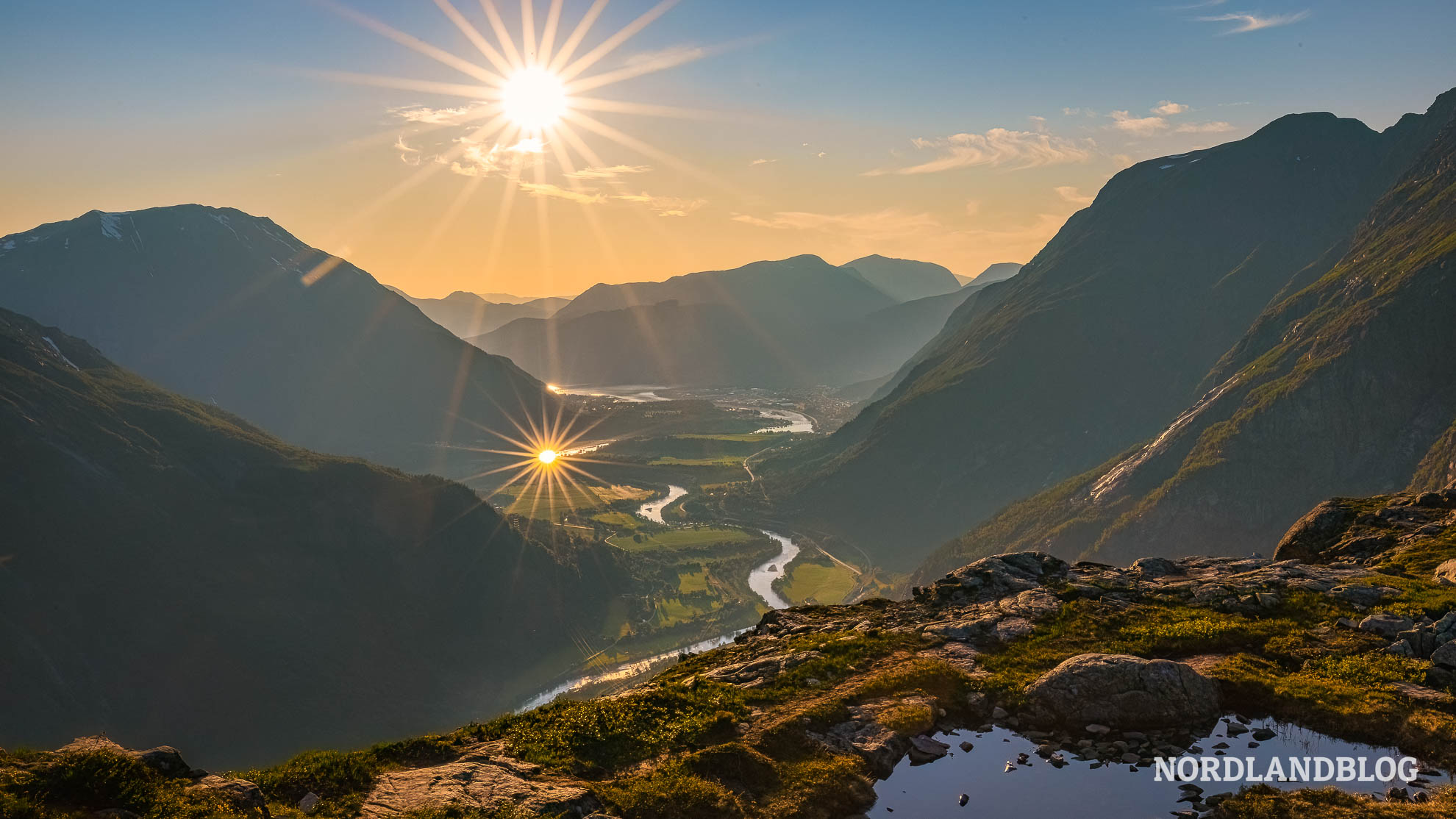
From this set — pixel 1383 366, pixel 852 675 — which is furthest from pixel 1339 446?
pixel 852 675

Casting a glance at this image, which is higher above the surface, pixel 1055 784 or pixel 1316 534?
pixel 1316 534

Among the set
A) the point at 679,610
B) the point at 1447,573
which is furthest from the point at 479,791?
the point at 679,610

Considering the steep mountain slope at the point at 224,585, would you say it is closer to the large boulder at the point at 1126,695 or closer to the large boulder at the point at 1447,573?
the large boulder at the point at 1126,695

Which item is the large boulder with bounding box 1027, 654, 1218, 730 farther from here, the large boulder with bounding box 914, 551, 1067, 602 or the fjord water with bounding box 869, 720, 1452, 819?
the large boulder with bounding box 914, 551, 1067, 602

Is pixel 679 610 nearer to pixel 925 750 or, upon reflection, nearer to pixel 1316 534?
pixel 1316 534

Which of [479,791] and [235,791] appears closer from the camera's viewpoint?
[235,791]

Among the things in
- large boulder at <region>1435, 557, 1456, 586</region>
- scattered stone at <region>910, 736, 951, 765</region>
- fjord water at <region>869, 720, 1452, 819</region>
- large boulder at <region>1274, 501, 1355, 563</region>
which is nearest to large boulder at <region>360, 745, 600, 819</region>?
fjord water at <region>869, 720, 1452, 819</region>

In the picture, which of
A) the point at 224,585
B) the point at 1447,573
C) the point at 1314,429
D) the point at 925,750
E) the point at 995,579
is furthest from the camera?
the point at 1314,429
